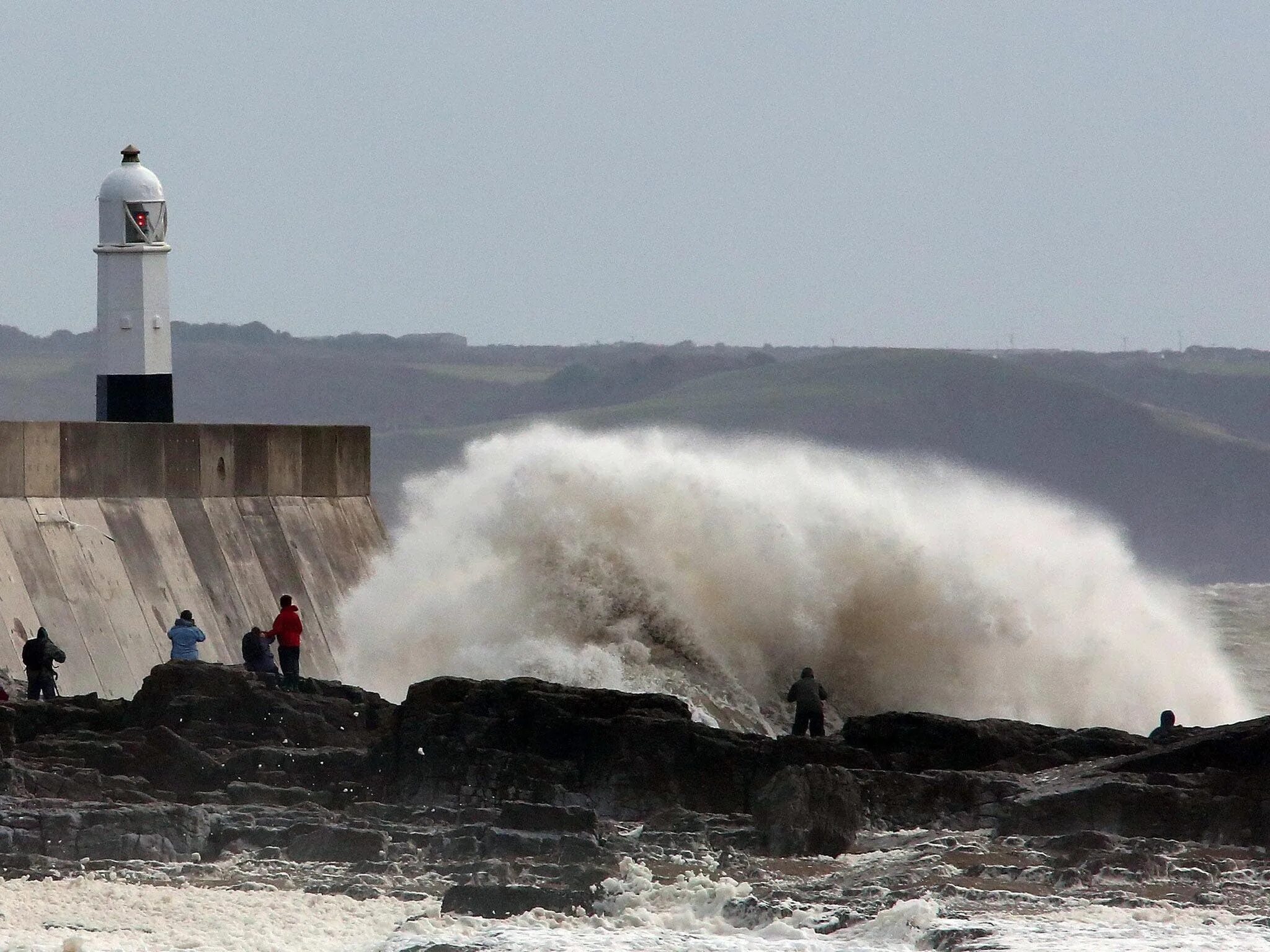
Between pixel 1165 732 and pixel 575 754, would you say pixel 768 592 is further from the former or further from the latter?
pixel 575 754

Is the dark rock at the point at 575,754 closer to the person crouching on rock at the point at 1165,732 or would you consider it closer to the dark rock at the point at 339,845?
the dark rock at the point at 339,845

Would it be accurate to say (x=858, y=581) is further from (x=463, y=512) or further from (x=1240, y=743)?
(x=1240, y=743)

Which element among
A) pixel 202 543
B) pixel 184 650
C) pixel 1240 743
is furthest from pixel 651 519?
pixel 1240 743

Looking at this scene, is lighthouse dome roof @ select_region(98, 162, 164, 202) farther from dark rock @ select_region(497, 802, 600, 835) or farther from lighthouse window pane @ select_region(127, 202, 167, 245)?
dark rock @ select_region(497, 802, 600, 835)

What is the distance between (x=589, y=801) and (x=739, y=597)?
21.5ft

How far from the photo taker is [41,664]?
41.9ft

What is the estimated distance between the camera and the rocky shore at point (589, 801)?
915 cm

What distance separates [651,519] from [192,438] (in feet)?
12.5

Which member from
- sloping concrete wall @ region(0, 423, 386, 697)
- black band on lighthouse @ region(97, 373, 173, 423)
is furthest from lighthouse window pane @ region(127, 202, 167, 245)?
sloping concrete wall @ region(0, 423, 386, 697)

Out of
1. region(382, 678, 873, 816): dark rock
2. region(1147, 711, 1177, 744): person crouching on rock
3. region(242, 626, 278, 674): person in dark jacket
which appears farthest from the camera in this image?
region(242, 626, 278, 674): person in dark jacket

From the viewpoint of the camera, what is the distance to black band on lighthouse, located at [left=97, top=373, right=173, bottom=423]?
17000 millimetres

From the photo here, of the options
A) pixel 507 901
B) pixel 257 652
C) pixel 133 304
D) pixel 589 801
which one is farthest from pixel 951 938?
pixel 133 304

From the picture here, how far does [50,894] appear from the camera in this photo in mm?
9000

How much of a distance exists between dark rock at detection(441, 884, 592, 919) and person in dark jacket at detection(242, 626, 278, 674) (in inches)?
160
